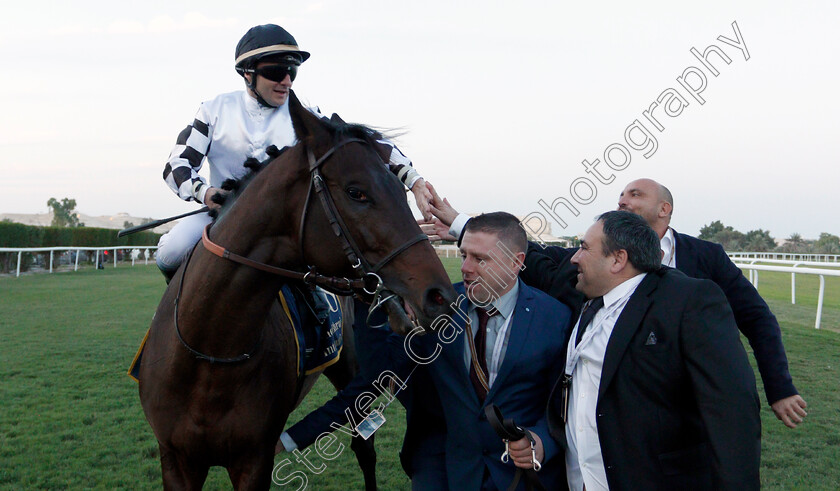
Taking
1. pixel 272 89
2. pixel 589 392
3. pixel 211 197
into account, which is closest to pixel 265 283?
pixel 211 197

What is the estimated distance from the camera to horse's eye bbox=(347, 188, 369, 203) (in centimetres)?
203

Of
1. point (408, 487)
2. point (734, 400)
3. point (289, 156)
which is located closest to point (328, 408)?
point (289, 156)

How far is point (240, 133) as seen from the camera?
2.87 meters

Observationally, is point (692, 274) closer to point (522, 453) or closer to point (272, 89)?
point (522, 453)

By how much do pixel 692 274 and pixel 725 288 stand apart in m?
0.21

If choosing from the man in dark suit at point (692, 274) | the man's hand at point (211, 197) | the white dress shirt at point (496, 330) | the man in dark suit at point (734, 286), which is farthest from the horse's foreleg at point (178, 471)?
the man in dark suit at point (734, 286)

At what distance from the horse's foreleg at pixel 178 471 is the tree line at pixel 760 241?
42447 millimetres

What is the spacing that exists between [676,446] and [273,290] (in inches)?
62.1

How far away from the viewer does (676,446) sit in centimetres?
204

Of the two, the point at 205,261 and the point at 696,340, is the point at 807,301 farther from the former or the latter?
the point at 205,261

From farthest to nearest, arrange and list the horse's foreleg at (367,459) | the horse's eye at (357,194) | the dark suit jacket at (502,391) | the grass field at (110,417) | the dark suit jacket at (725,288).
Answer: the grass field at (110,417), the horse's foreleg at (367,459), the dark suit jacket at (725,288), the dark suit jacket at (502,391), the horse's eye at (357,194)

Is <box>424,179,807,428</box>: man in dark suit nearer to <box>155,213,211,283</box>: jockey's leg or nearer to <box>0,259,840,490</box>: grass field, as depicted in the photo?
<box>155,213,211,283</box>: jockey's leg

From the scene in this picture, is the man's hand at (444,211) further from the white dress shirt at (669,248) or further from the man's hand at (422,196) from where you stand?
the white dress shirt at (669,248)

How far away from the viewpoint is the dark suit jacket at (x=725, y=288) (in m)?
2.85
